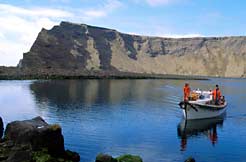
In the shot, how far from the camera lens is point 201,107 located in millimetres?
52719

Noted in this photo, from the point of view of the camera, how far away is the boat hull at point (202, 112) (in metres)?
52.1

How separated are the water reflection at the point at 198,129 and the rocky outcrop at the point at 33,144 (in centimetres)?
1361

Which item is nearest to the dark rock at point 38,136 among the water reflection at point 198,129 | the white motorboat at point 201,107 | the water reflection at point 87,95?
the water reflection at point 198,129

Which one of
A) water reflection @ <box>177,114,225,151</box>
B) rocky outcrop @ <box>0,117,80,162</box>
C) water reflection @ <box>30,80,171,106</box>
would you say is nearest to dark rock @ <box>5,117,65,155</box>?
rocky outcrop @ <box>0,117,80,162</box>

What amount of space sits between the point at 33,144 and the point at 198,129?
2608 centimetres

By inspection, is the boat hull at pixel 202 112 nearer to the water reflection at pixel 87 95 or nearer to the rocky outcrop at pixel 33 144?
the water reflection at pixel 87 95

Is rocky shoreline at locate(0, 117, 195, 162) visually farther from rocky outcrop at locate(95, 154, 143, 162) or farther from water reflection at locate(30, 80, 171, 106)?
water reflection at locate(30, 80, 171, 106)

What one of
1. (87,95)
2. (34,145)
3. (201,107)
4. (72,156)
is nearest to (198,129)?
(201,107)

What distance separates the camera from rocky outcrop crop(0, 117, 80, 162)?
2525cm

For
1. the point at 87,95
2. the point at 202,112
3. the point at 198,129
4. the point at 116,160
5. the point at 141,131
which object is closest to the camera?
the point at 116,160

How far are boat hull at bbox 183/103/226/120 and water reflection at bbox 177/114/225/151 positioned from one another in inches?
25.2

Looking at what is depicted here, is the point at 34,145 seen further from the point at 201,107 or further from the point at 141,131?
the point at 201,107

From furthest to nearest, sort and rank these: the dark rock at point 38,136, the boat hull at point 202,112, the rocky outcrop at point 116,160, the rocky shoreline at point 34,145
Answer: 1. the boat hull at point 202,112
2. the rocky outcrop at point 116,160
3. the dark rock at point 38,136
4. the rocky shoreline at point 34,145

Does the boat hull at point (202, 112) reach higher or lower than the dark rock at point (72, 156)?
higher
